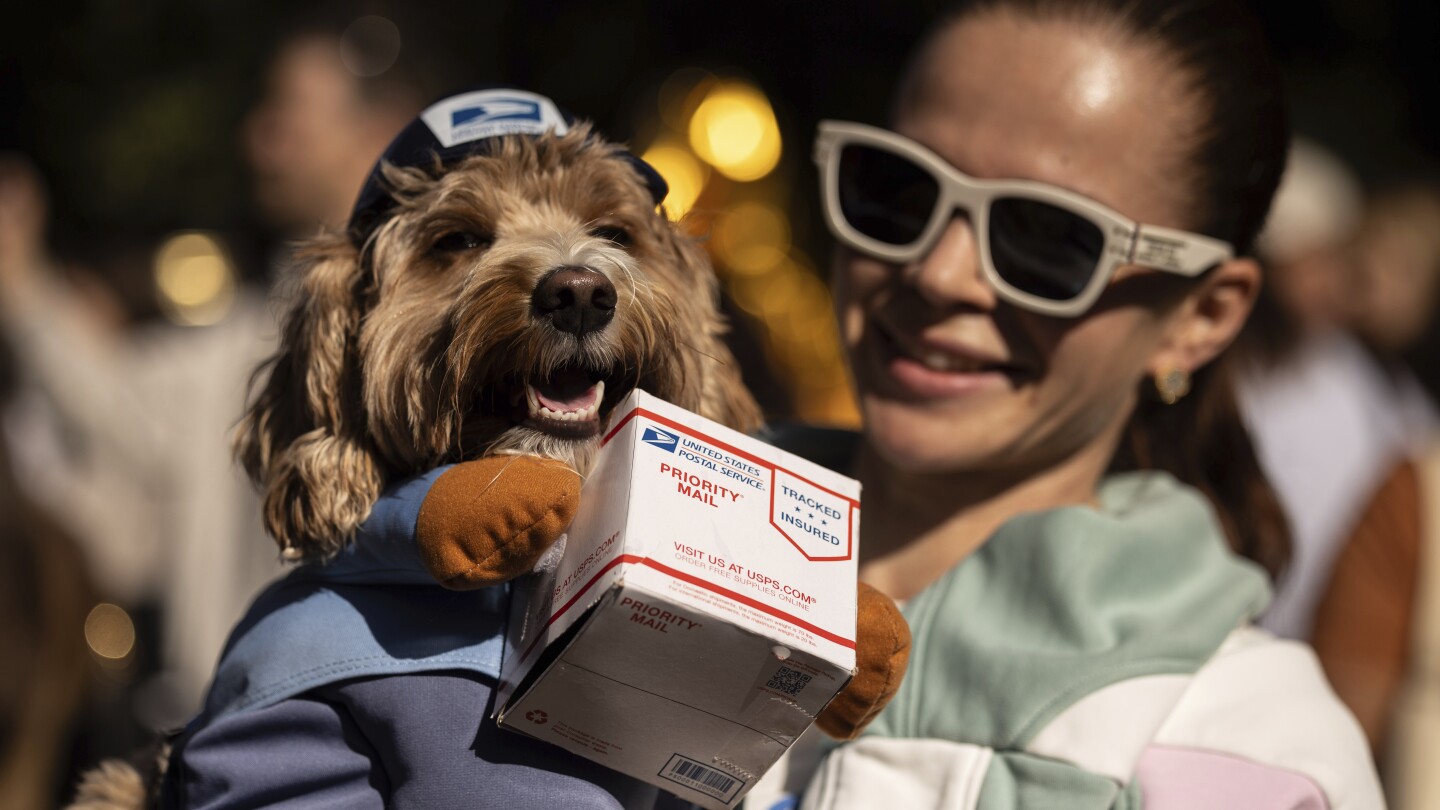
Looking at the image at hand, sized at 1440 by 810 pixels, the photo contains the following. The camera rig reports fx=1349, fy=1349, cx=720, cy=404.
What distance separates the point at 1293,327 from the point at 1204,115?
285 centimetres

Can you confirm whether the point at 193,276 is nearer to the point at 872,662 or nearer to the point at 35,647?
the point at 35,647

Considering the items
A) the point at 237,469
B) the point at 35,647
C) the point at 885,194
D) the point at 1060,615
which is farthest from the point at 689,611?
the point at 35,647

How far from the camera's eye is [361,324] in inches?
92.2

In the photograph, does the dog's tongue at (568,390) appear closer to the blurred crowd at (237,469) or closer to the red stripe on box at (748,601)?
the red stripe on box at (748,601)

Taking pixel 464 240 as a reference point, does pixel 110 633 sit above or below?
below

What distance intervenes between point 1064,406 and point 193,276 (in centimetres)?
594

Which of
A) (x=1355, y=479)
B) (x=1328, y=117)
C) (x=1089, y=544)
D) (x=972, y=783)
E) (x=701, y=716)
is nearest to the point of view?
(x=701, y=716)

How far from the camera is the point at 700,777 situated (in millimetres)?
1974

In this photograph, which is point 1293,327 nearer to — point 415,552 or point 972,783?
point 972,783

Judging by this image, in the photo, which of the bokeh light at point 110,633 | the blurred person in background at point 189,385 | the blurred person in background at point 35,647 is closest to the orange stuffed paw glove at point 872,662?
the blurred person in background at point 189,385

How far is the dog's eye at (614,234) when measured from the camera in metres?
2.46

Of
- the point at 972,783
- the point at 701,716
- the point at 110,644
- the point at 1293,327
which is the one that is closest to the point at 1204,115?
the point at 972,783

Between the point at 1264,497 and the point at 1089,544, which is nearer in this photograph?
the point at 1089,544

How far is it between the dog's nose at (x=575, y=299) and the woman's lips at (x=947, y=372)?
31.9 inches
